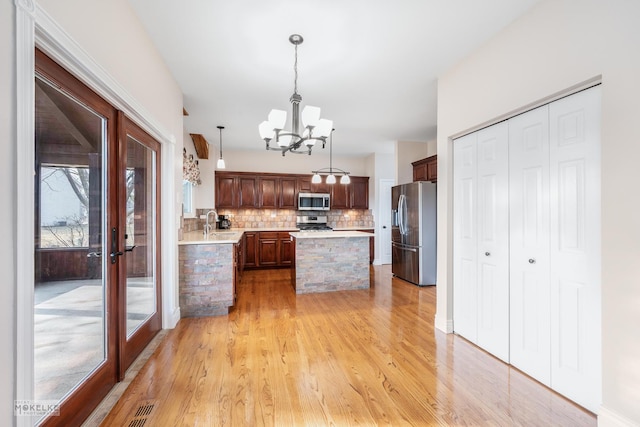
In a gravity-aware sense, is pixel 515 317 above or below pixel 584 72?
below

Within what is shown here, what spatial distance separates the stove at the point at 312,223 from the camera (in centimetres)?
661

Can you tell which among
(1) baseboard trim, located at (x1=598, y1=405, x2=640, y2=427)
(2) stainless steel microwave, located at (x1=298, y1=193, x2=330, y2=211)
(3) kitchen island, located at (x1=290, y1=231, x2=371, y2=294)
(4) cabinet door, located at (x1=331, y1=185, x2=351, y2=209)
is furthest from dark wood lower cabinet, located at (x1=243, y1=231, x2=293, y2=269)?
(1) baseboard trim, located at (x1=598, y1=405, x2=640, y2=427)

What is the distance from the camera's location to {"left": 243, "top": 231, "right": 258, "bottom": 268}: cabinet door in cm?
588

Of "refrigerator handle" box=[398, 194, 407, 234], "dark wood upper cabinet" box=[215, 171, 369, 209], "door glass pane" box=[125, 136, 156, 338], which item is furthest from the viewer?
"dark wood upper cabinet" box=[215, 171, 369, 209]

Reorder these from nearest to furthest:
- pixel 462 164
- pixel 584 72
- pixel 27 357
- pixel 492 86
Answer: pixel 27 357 → pixel 584 72 → pixel 492 86 → pixel 462 164

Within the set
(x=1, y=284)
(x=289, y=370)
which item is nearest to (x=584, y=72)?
(x=289, y=370)

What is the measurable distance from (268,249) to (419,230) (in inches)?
126

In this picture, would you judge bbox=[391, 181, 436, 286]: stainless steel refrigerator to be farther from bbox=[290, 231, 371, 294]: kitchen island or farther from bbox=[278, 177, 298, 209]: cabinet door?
bbox=[278, 177, 298, 209]: cabinet door

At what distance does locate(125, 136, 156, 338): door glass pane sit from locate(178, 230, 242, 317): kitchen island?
0.49m

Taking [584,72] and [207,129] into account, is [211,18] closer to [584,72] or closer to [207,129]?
[584,72]

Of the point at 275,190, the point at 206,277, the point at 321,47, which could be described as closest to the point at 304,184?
the point at 275,190

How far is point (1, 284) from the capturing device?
958 mm

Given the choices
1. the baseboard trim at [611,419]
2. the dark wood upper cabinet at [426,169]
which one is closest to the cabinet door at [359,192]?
the dark wood upper cabinet at [426,169]

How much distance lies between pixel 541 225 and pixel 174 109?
3.65 meters
